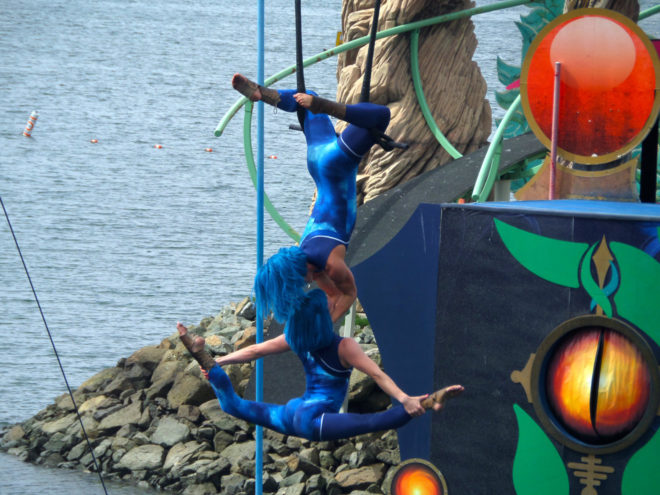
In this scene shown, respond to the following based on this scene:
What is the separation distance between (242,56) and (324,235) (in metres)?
50.3

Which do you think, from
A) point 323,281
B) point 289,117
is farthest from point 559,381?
point 289,117

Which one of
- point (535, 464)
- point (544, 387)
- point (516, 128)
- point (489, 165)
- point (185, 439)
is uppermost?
point (516, 128)

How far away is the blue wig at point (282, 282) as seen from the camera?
23.5 feet

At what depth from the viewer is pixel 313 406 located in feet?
23.7

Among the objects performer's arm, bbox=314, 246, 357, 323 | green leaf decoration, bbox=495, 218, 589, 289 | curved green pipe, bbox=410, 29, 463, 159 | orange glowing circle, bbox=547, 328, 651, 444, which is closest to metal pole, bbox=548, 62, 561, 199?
green leaf decoration, bbox=495, 218, 589, 289

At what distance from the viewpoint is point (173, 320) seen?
2358cm

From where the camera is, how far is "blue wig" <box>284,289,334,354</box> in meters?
7.18

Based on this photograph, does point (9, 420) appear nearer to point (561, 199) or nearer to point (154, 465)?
point (154, 465)

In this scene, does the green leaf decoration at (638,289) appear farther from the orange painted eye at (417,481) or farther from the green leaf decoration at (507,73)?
the green leaf decoration at (507,73)

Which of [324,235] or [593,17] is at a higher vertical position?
[593,17]

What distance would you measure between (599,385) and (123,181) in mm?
31206

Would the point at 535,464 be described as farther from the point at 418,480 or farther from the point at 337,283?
the point at 337,283

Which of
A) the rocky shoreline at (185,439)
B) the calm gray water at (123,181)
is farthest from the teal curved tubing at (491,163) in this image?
the rocky shoreline at (185,439)

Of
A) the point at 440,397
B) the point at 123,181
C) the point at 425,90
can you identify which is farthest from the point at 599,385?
the point at 123,181
